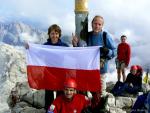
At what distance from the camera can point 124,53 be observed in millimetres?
17891

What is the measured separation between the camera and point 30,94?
13.7 meters

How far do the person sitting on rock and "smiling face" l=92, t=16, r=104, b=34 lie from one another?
5.20 meters

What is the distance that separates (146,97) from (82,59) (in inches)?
128

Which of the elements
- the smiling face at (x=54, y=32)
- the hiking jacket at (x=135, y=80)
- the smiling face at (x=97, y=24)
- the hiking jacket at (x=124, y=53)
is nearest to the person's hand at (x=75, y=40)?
the smiling face at (x=54, y=32)

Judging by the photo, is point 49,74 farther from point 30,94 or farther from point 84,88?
point 30,94

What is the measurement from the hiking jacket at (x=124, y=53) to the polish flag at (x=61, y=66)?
6.73 m

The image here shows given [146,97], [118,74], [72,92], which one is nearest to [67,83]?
[72,92]

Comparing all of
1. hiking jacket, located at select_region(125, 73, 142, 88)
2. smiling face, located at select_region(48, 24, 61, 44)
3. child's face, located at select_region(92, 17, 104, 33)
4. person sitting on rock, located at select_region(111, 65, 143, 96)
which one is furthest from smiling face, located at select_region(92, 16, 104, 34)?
hiking jacket, located at select_region(125, 73, 142, 88)

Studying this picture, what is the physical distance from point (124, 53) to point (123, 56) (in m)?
0.12

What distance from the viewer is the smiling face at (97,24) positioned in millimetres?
10641

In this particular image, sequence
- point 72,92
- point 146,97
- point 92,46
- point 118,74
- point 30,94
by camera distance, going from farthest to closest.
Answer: point 118,74
point 30,94
point 92,46
point 72,92
point 146,97

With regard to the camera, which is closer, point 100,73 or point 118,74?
point 100,73

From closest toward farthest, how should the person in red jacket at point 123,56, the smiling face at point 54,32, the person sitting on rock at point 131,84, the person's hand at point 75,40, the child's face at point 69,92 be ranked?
1. the child's face at point 69,92
2. the smiling face at point 54,32
3. the person's hand at point 75,40
4. the person sitting on rock at point 131,84
5. the person in red jacket at point 123,56

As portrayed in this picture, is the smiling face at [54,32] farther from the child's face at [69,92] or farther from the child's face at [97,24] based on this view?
the child's face at [69,92]
